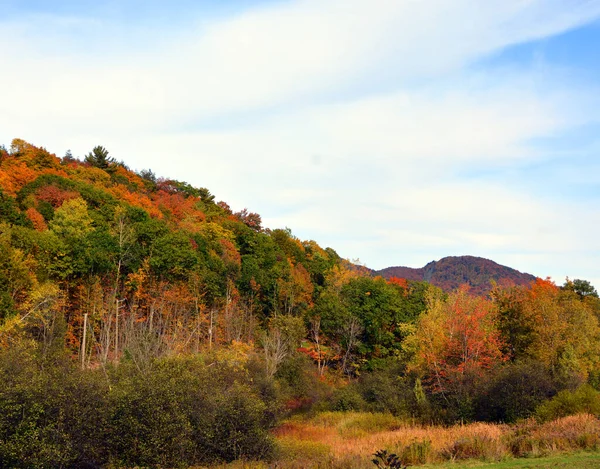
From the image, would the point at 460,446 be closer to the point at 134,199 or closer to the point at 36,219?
the point at 36,219

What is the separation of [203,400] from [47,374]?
221 inches

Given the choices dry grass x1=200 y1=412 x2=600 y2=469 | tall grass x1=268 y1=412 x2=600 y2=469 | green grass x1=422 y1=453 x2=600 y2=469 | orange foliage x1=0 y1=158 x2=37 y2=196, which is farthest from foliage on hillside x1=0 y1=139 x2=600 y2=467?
green grass x1=422 y1=453 x2=600 y2=469

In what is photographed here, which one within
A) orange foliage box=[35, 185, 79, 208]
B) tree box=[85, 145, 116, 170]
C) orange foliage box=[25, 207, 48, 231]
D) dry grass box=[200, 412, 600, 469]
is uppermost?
tree box=[85, 145, 116, 170]

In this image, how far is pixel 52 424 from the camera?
15758 mm

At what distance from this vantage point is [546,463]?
16.0m

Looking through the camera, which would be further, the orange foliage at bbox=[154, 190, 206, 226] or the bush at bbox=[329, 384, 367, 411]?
the orange foliage at bbox=[154, 190, 206, 226]

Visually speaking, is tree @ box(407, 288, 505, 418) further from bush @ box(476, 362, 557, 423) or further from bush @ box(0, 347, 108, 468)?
bush @ box(0, 347, 108, 468)

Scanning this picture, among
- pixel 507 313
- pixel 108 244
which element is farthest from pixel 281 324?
pixel 507 313

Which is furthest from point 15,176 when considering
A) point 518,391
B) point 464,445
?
point 464,445

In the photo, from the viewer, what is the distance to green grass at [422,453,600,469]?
1530 cm

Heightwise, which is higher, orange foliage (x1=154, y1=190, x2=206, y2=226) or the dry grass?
orange foliage (x1=154, y1=190, x2=206, y2=226)

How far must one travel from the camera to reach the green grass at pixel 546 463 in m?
15.3

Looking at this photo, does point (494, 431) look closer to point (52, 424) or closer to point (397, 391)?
point (397, 391)

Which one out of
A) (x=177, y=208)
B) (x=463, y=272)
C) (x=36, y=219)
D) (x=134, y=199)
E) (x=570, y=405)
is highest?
(x=177, y=208)
